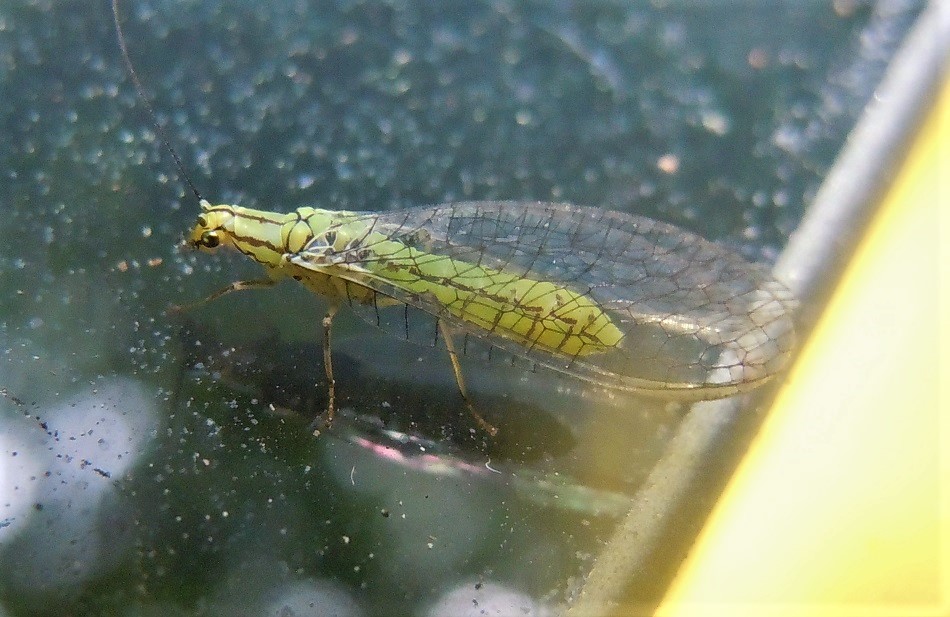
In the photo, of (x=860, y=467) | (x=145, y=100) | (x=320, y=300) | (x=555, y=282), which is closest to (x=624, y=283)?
(x=555, y=282)

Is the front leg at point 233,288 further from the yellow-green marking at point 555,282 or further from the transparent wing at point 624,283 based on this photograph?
the transparent wing at point 624,283

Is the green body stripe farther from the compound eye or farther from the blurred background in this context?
the blurred background

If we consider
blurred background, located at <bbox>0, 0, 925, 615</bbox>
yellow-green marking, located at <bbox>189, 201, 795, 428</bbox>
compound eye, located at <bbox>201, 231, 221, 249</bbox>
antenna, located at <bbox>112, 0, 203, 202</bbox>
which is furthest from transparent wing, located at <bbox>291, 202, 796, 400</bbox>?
antenna, located at <bbox>112, 0, 203, 202</bbox>

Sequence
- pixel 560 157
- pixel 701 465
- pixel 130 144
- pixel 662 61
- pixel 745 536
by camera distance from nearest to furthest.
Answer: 1. pixel 745 536
2. pixel 701 465
3. pixel 130 144
4. pixel 560 157
5. pixel 662 61

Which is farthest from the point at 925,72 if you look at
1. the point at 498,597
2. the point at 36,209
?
the point at 36,209

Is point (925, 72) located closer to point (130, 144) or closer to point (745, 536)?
point (745, 536)

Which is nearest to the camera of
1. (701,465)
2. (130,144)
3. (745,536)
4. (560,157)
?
(745,536)

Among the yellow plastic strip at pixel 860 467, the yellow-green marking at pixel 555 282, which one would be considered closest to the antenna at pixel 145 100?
the yellow-green marking at pixel 555 282
